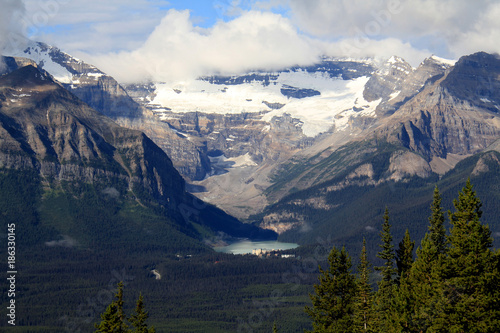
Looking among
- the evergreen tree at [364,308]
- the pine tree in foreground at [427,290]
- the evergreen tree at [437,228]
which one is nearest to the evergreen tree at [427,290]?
the pine tree in foreground at [427,290]

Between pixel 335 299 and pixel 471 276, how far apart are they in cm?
2696

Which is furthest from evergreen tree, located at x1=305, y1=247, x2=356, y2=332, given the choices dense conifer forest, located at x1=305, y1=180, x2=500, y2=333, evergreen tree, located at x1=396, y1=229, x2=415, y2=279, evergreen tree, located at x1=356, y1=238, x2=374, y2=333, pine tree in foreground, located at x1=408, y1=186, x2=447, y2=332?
evergreen tree, located at x1=396, y1=229, x2=415, y2=279

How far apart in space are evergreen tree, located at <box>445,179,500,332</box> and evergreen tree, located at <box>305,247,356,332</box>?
2225 cm

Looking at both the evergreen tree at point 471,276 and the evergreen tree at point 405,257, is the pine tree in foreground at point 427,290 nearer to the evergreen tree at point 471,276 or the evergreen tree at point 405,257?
the evergreen tree at point 471,276

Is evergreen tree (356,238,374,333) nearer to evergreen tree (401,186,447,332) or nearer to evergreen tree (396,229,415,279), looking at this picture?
evergreen tree (401,186,447,332)

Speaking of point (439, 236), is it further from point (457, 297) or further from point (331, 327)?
point (457, 297)

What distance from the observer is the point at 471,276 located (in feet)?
277

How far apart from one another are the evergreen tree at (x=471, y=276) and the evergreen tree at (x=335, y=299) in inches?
876

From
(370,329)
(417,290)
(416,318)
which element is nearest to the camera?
(416,318)

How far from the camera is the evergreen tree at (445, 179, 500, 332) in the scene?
83.4 metres

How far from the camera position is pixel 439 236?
126000 millimetres

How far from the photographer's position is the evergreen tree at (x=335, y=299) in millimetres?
106750

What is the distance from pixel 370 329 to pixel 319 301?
815 cm

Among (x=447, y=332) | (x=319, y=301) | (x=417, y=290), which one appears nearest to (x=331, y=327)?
(x=319, y=301)
